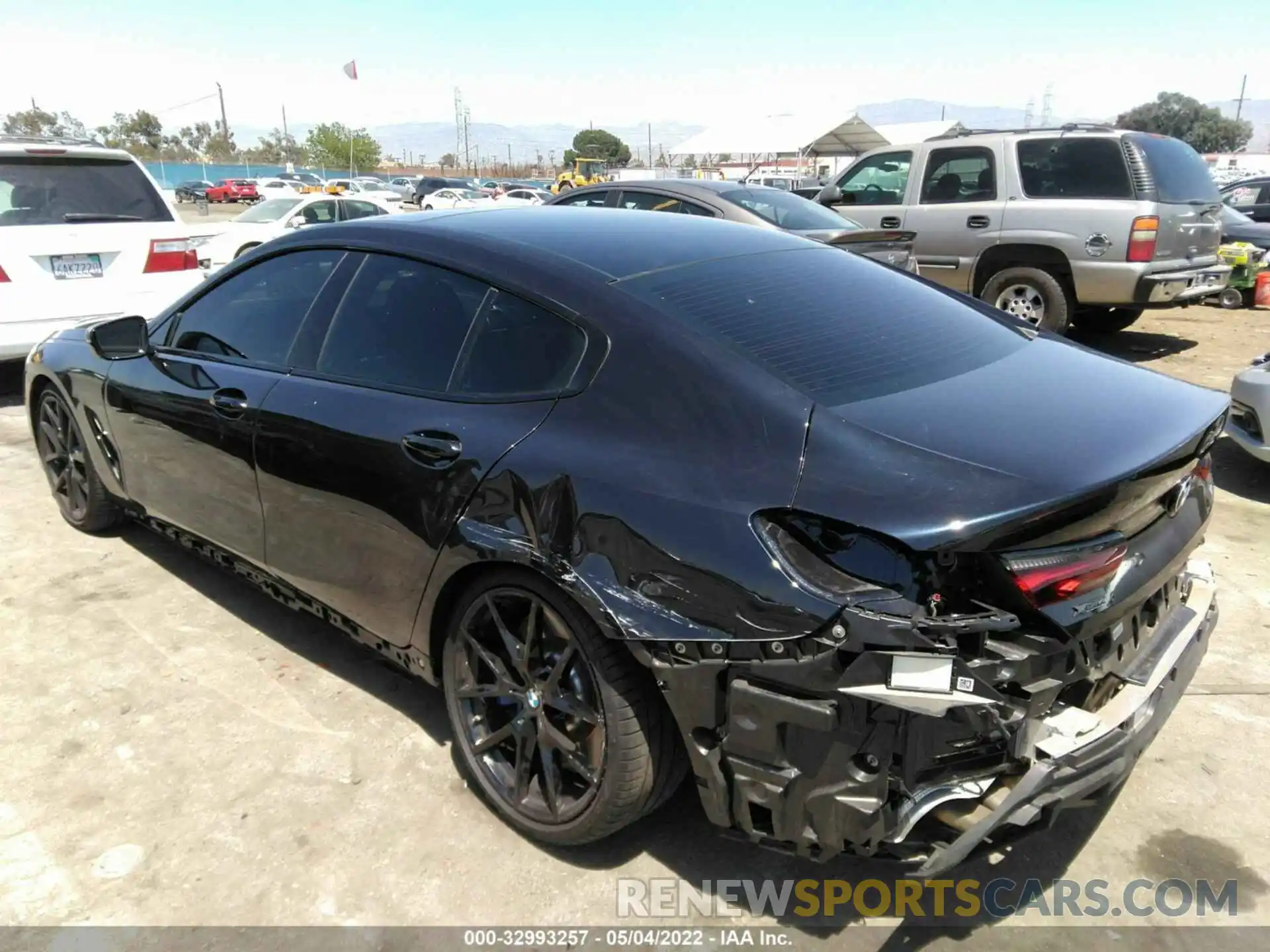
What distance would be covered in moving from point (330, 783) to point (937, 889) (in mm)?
1780

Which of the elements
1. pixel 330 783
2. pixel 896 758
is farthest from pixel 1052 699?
pixel 330 783

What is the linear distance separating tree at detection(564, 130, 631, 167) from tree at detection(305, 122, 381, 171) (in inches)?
837

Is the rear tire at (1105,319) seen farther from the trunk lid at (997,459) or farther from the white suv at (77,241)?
the white suv at (77,241)

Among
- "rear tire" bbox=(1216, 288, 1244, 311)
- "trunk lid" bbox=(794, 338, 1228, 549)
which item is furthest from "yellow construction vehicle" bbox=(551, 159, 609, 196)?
"trunk lid" bbox=(794, 338, 1228, 549)

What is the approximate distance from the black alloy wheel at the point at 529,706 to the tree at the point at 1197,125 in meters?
98.3

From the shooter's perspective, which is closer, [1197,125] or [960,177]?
[960,177]

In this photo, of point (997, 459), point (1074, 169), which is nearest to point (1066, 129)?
point (1074, 169)

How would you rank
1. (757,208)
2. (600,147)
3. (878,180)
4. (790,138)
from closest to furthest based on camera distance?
1. (757,208)
2. (878,180)
3. (790,138)
4. (600,147)

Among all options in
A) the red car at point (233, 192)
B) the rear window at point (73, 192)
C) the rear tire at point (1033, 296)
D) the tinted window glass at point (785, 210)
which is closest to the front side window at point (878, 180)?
the tinted window glass at point (785, 210)

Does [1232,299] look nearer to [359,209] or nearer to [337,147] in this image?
[359,209]

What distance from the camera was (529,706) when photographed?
2447 mm

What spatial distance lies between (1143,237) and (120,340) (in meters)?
7.75

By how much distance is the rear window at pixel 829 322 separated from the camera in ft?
7.42

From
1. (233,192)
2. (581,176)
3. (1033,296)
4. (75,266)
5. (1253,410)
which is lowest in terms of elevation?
(1253,410)
